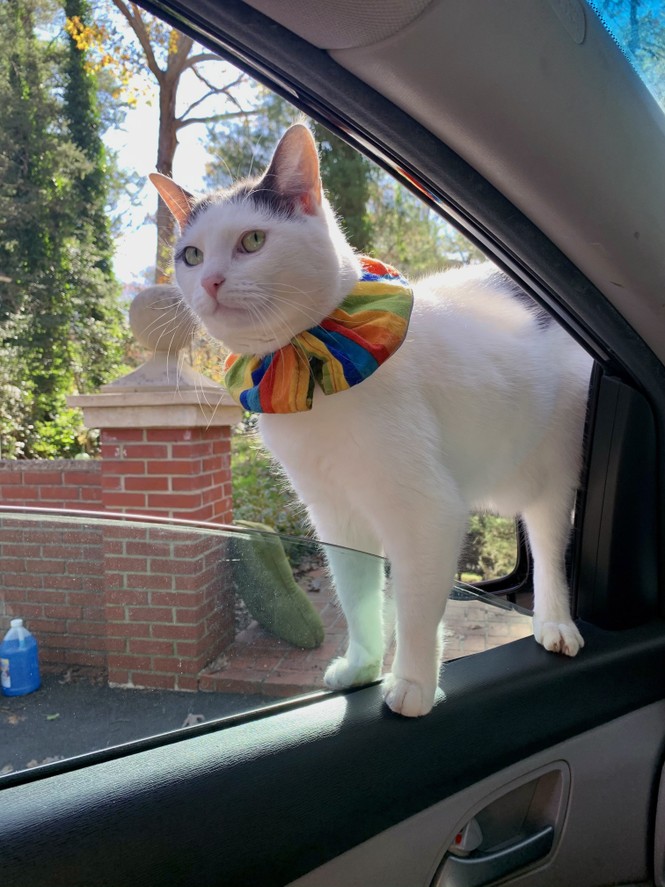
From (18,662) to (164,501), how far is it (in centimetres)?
200

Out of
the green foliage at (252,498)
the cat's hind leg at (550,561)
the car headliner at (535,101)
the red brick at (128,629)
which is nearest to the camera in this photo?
the car headliner at (535,101)

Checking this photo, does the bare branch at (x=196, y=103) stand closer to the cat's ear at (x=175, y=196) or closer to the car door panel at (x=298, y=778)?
the cat's ear at (x=175, y=196)

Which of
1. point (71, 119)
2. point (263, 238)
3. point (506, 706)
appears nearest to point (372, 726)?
point (506, 706)

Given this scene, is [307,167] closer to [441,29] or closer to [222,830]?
[441,29]

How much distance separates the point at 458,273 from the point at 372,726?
109cm

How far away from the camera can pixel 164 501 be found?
2.97 meters

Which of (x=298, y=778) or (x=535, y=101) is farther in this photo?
(x=298, y=778)

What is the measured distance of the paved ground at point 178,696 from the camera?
37.2 inches

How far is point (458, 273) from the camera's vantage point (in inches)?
61.4

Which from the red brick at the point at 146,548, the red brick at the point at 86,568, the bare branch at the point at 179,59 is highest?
the bare branch at the point at 179,59

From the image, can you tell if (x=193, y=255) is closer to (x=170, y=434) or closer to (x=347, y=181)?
(x=347, y=181)

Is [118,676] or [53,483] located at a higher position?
[53,483]

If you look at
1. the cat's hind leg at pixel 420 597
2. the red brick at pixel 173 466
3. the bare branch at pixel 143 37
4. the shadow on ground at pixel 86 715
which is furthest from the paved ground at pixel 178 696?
the red brick at pixel 173 466

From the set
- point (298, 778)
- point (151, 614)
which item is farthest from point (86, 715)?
point (298, 778)
